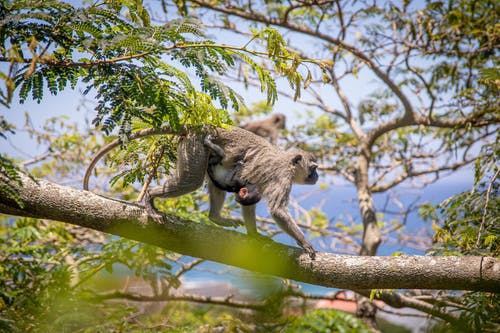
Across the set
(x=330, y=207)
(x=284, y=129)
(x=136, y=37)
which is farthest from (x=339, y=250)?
(x=136, y=37)

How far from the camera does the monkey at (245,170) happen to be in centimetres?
433

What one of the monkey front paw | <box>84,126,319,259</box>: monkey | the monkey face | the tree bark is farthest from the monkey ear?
the tree bark

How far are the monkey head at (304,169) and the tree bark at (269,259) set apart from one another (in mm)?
1424

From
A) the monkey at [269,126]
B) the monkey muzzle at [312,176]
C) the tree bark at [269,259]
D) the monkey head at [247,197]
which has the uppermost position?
the monkey at [269,126]

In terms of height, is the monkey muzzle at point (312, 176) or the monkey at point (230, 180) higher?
the monkey muzzle at point (312, 176)

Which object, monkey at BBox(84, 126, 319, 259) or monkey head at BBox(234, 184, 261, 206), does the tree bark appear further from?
monkey head at BBox(234, 184, 261, 206)

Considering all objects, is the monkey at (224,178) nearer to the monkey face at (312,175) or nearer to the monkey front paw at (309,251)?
the monkey front paw at (309,251)

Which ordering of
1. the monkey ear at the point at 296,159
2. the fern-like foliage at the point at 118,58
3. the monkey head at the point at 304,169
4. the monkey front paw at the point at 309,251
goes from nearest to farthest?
the fern-like foliage at the point at 118,58, the monkey front paw at the point at 309,251, the monkey ear at the point at 296,159, the monkey head at the point at 304,169

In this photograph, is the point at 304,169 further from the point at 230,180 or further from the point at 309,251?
the point at 309,251

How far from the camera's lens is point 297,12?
32.3ft

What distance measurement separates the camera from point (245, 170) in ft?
15.9

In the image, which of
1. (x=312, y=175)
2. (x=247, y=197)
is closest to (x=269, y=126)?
(x=312, y=175)

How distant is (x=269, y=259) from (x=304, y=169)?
1589 millimetres

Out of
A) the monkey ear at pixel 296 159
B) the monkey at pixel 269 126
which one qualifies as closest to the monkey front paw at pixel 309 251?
the monkey ear at pixel 296 159
